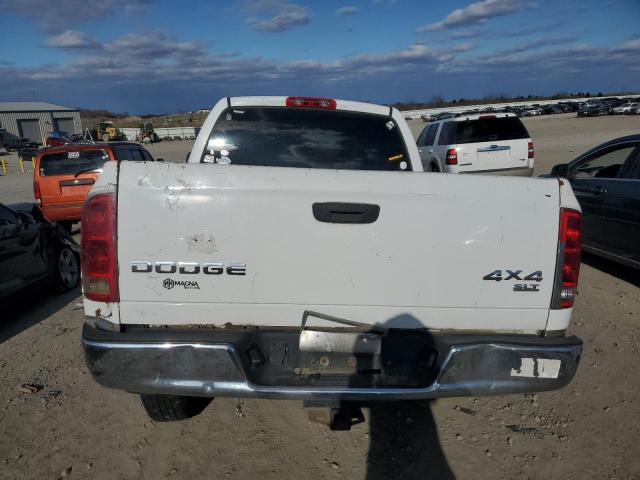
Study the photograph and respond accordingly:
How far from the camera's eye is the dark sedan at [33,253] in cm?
506

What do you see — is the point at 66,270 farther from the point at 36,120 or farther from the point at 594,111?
the point at 36,120

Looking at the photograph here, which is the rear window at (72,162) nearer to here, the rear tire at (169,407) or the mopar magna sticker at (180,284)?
the rear tire at (169,407)

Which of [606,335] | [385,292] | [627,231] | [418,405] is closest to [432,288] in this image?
[385,292]

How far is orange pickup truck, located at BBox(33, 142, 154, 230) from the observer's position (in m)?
9.54

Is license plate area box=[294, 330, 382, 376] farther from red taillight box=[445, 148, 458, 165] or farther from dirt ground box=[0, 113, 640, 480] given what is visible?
red taillight box=[445, 148, 458, 165]

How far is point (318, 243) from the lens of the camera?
7.79ft

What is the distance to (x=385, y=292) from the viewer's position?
243cm

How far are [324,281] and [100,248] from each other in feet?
3.59

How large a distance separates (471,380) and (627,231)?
13.7 ft

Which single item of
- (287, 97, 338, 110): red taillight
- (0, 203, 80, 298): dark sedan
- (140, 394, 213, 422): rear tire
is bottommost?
(140, 394, 213, 422): rear tire

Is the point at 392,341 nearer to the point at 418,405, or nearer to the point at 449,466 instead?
the point at 449,466

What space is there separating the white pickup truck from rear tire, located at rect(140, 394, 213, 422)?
605 mm

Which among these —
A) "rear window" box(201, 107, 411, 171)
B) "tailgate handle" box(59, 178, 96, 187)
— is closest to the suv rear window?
"tailgate handle" box(59, 178, 96, 187)

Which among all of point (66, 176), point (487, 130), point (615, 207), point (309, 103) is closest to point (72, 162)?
point (66, 176)
